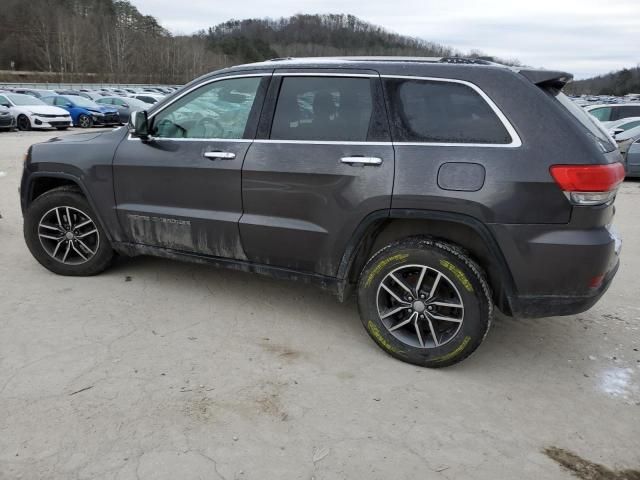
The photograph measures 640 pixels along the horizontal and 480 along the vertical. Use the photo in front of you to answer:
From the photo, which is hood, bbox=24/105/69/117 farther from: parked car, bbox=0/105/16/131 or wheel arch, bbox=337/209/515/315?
wheel arch, bbox=337/209/515/315

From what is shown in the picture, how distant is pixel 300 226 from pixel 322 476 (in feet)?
5.43

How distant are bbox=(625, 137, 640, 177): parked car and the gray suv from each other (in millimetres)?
9720

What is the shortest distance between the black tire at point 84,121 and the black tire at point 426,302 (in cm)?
2270

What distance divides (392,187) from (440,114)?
20.4 inches

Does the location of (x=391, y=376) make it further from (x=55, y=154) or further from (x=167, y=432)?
(x=55, y=154)

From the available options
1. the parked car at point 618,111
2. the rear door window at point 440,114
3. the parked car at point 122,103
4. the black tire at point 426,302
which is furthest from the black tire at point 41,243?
the parked car at point 122,103

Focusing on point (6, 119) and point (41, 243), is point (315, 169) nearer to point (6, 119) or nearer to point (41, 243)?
point (41, 243)

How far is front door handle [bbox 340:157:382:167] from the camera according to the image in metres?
3.30

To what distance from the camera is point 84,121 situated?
23078 mm

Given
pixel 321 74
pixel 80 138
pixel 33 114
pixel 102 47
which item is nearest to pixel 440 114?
pixel 321 74

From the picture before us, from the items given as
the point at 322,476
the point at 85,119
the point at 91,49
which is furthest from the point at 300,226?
the point at 91,49

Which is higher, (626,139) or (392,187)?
(392,187)

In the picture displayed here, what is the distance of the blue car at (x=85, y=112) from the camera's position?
2302 centimetres

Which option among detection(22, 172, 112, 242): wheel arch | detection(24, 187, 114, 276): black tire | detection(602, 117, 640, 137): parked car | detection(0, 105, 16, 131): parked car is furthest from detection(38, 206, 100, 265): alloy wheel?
detection(0, 105, 16, 131): parked car
